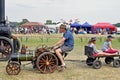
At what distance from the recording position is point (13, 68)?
25.6 feet

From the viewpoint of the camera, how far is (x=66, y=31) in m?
8.53

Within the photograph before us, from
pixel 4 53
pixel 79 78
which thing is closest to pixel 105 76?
pixel 79 78

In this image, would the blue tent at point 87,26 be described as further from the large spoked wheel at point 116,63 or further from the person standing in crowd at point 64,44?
the person standing in crowd at point 64,44

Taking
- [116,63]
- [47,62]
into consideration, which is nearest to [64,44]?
[47,62]

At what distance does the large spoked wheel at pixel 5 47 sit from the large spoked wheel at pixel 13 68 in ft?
7.13

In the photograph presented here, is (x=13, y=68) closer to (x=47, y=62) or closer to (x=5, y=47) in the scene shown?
(x=47, y=62)

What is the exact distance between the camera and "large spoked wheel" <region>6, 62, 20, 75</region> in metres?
7.81

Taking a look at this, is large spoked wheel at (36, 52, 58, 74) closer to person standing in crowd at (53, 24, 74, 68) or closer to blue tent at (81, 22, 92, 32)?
person standing in crowd at (53, 24, 74, 68)

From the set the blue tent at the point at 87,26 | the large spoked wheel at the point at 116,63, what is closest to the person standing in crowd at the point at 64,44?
the large spoked wheel at the point at 116,63

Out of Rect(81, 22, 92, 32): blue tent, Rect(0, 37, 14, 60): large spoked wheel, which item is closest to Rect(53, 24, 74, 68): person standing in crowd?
Rect(0, 37, 14, 60): large spoked wheel

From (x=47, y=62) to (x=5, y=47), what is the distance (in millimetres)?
2478

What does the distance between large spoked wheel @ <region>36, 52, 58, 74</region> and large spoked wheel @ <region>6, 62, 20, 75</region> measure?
0.55 metres

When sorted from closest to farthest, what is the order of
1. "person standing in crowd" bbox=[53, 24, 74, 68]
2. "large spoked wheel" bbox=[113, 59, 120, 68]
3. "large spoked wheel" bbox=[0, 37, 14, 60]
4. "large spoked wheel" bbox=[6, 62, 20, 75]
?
"large spoked wheel" bbox=[6, 62, 20, 75], "person standing in crowd" bbox=[53, 24, 74, 68], "large spoked wheel" bbox=[113, 59, 120, 68], "large spoked wheel" bbox=[0, 37, 14, 60]

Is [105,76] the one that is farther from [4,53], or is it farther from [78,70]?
[4,53]
